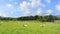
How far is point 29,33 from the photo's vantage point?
68.5 feet

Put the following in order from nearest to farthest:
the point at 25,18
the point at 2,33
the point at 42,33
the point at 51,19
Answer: the point at 2,33 < the point at 42,33 < the point at 25,18 < the point at 51,19

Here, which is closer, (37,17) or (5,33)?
(5,33)

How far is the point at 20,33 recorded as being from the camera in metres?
20.9

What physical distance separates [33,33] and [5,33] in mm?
3778

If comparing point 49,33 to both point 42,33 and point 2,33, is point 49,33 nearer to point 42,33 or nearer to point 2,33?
point 42,33

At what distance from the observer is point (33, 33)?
2095 cm

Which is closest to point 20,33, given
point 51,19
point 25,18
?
point 25,18

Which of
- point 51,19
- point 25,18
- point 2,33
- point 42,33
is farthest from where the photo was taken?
point 51,19

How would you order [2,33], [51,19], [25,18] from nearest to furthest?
[2,33], [25,18], [51,19]

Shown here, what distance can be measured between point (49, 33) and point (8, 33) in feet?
19.2

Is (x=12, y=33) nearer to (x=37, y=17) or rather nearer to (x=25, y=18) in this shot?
(x=25, y=18)

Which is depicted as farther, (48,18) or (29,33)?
(48,18)

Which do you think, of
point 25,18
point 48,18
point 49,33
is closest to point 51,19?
point 48,18

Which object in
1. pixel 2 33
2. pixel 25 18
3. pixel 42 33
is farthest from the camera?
pixel 25 18
